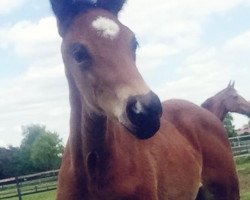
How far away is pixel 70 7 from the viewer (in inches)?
164

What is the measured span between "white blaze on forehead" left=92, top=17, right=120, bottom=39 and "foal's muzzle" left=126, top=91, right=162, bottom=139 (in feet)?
2.04

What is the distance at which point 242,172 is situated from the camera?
54.7ft

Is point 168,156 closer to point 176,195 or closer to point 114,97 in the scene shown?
point 176,195

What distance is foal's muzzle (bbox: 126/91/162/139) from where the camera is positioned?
10.6ft

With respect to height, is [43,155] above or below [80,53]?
above

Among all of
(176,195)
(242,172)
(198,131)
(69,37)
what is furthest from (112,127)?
(242,172)

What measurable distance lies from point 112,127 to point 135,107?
1018 mm

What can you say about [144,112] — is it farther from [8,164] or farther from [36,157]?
[36,157]

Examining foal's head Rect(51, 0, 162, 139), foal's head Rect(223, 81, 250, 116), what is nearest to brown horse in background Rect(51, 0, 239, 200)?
foal's head Rect(51, 0, 162, 139)

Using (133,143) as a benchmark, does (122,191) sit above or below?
below

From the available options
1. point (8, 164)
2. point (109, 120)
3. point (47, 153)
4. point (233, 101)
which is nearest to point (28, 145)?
point (47, 153)

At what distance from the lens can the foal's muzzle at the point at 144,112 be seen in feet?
10.6

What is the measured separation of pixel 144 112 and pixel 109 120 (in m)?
0.99

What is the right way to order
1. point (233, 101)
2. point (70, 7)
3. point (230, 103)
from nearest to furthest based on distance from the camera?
1. point (70, 7)
2. point (230, 103)
3. point (233, 101)
